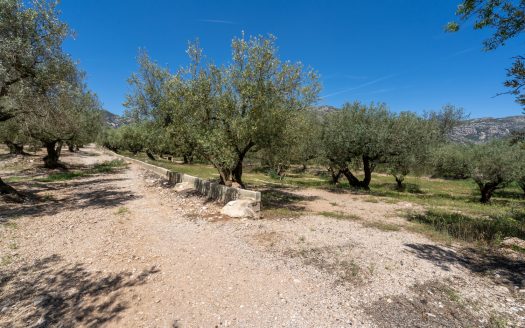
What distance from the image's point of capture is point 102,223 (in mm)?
9906

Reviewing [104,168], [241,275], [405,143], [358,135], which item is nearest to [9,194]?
[241,275]

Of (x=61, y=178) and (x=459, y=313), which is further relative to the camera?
(x=61, y=178)

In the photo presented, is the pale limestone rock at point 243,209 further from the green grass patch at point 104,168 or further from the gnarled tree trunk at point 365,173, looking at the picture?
the green grass patch at point 104,168

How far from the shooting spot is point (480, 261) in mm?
7062

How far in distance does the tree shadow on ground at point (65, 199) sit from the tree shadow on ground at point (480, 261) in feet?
46.6

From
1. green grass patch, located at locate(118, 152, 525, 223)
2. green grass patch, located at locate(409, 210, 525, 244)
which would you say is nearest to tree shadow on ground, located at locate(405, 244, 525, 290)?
green grass patch, located at locate(409, 210, 525, 244)

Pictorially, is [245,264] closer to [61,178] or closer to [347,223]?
[347,223]

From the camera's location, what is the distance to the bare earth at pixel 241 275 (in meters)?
4.55

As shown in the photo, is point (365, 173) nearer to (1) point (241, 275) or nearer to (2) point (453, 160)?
(2) point (453, 160)

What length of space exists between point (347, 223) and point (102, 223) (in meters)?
10.5

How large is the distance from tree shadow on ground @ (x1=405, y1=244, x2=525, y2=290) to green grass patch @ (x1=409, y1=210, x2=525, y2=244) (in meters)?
1.36

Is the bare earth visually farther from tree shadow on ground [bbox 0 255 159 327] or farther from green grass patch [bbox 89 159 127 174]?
green grass patch [bbox 89 159 127 174]

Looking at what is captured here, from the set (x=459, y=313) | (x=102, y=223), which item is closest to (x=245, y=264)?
(x=459, y=313)

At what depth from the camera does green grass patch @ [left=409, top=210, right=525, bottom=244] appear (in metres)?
9.09
